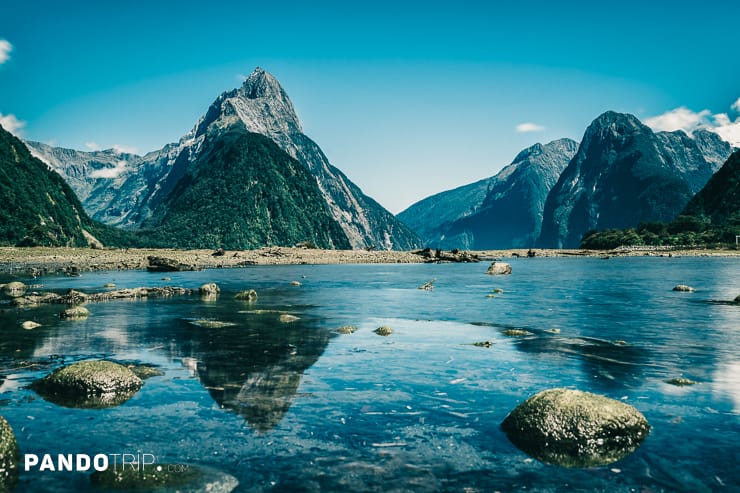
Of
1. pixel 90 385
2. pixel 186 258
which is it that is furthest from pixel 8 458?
pixel 186 258

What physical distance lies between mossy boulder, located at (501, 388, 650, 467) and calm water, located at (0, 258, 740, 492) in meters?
0.44

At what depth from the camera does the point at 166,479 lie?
1110 cm

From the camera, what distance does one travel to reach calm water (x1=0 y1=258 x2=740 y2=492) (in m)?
11.6

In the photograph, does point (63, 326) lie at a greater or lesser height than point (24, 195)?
lesser

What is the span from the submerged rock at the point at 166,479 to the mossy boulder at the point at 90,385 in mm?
5513

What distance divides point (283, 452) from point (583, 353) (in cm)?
1613

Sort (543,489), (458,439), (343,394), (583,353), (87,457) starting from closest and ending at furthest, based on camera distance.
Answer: (543,489)
(87,457)
(458,439)
(343,394)
(583,353)

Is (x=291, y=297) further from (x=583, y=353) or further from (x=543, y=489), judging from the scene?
(x=543, y=489)

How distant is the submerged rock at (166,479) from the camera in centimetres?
1072

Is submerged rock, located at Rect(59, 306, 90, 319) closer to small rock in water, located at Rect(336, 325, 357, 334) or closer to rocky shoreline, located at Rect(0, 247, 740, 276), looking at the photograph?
small rock in water, located at Rect(336, 325, 357, 334)

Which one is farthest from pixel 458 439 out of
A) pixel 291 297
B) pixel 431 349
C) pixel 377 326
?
pixel 291 297

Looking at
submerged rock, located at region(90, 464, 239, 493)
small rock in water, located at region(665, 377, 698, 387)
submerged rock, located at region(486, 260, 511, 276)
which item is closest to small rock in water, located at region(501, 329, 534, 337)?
small rock in water, located at region(665, 377, 698, 387)

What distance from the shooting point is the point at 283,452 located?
41.4 feet

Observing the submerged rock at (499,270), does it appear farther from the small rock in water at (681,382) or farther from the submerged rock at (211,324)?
the small rock in water at (681,382)
